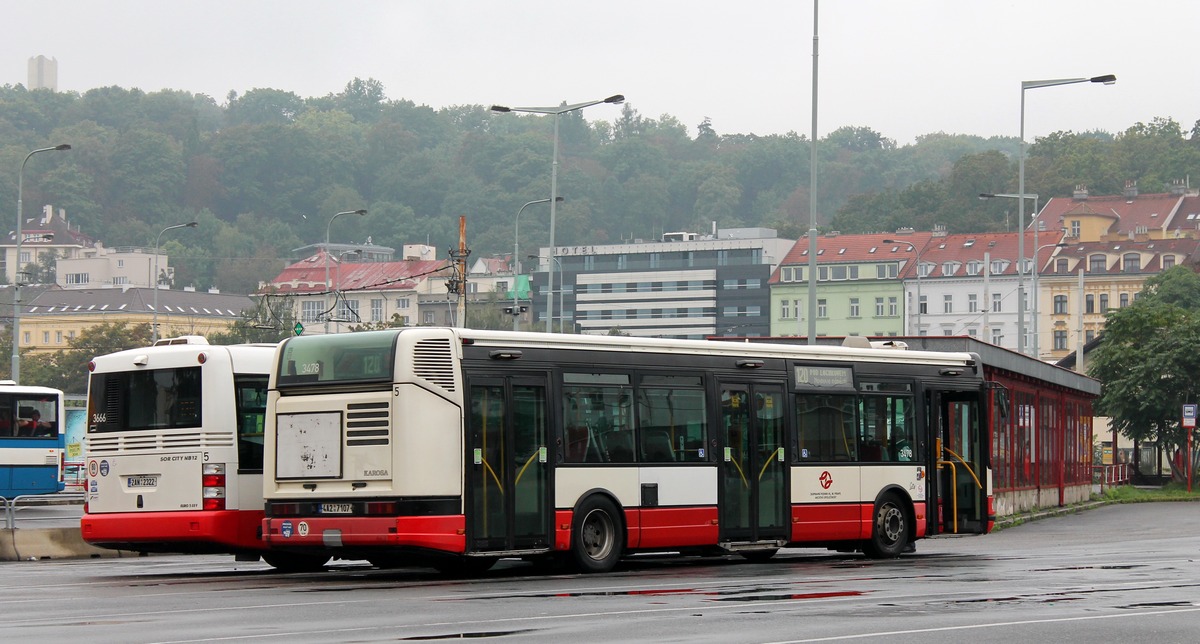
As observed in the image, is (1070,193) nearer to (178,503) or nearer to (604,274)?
(604,274)

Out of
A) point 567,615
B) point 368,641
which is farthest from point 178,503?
point 368,641

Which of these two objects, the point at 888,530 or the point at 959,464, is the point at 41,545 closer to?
the point at 888,530

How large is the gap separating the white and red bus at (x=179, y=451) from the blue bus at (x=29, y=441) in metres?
21.1

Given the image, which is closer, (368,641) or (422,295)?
(368,641)

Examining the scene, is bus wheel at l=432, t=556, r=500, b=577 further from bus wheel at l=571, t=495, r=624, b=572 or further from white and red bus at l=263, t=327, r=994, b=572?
bus wheel at l=571, t=495, r=624, b=572

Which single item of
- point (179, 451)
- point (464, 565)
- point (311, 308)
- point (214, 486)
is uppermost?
point (311, 308)

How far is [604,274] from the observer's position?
17675 centimetres

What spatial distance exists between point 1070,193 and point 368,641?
165773 millimetres

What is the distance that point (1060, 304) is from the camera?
5098 inches

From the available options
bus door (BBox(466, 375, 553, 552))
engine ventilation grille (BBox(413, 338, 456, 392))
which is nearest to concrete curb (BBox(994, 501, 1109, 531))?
bus door (BBox(466, 375, 553, 552))

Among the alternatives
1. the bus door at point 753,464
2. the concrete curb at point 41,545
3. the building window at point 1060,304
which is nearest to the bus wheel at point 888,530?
the bus door at point 753,464

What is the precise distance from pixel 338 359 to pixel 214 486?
2152 millimetres

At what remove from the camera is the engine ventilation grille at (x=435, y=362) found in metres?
19.8

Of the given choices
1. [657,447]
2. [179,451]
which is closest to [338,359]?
[179,451]
